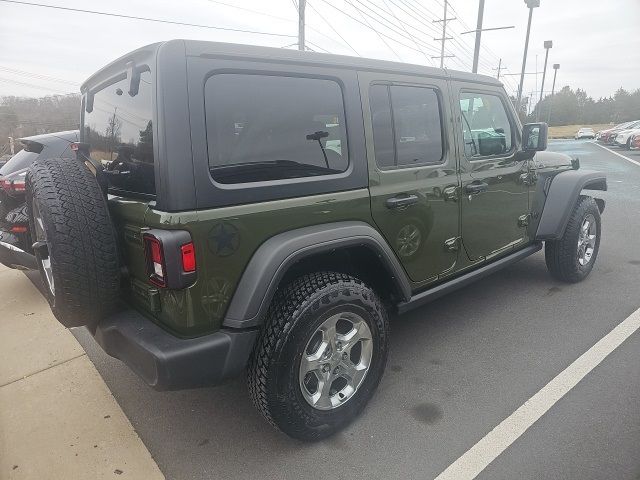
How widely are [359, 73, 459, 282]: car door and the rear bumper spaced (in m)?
1.05

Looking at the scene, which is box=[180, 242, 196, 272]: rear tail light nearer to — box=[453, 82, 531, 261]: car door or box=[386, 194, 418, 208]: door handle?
box=[386, 194, 418, 208]: door handle

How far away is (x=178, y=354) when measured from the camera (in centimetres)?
184

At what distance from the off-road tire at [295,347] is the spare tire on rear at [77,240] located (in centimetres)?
77

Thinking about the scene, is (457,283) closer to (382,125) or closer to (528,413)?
(528,413)

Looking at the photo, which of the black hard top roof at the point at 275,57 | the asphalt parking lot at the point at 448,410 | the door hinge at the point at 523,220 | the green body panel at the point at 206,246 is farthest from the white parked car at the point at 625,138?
the green body panel at the point at 206,246

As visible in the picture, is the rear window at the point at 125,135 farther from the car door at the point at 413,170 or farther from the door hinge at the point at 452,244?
the door hinge at the point at 452,244

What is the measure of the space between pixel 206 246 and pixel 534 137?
2.91 meters

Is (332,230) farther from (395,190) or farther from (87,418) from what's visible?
(87,418)

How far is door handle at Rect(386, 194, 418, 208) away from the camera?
2512mm

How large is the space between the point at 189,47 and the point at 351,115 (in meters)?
0.91

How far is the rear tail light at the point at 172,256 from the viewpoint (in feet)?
5.82

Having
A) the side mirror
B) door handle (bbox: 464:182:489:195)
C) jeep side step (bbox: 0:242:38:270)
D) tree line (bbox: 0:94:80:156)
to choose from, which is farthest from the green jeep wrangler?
tree line (bbox: 0:94:80:156)

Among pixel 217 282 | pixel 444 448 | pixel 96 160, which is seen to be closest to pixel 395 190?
pixel 217 282

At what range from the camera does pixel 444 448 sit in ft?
7.27
